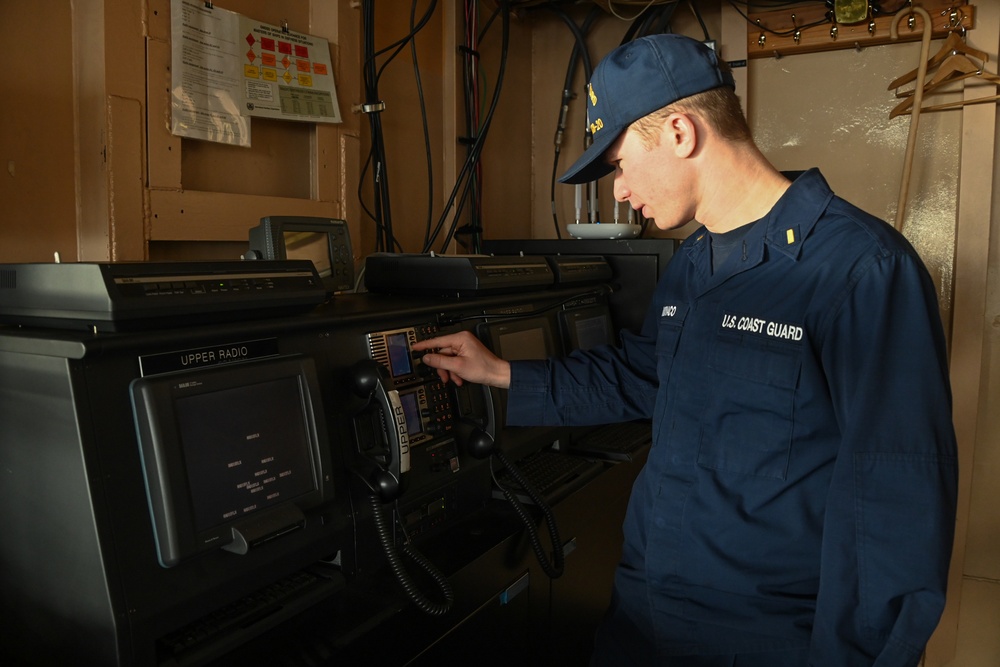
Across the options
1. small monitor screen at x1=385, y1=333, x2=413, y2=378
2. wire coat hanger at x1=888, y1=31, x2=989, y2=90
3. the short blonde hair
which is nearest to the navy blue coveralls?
the short blonde hair

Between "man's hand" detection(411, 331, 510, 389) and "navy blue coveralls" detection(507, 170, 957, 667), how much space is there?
358 mm

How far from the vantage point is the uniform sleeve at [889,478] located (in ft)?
3.51

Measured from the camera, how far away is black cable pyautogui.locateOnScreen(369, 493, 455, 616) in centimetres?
124

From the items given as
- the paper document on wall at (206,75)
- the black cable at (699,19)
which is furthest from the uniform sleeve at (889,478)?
the black cable at (699,19)

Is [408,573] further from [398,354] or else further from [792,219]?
[792,219]

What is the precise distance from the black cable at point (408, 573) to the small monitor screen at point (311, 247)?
0.54 metres

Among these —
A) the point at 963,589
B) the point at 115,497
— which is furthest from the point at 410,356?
the point at 963,589

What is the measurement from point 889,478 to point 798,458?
0.15 metres

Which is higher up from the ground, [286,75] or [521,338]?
[286,75]

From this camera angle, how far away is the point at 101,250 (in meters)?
1.52

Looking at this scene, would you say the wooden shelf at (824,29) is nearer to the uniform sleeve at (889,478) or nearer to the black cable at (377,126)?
the black cable at (377,126)

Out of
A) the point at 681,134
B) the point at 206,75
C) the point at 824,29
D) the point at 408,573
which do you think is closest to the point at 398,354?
the point at 408,573

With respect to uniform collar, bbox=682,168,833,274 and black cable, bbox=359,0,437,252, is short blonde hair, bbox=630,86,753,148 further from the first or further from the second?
black cable, bbox=359,0,437,252

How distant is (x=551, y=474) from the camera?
5.84 ft
